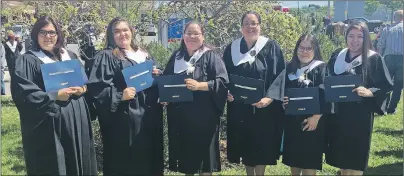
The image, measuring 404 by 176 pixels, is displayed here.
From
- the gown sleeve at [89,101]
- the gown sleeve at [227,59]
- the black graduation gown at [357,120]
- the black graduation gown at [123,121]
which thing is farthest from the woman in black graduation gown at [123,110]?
the black graduation gown at [357,120]

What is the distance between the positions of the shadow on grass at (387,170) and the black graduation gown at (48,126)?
151 inches

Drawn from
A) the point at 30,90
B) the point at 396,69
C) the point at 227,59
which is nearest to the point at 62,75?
the point at 30,90

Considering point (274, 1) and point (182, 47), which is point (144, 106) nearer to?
point (182, 47)

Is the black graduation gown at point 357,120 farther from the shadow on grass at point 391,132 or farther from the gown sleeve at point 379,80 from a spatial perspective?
the shadow on grass at point 391,132

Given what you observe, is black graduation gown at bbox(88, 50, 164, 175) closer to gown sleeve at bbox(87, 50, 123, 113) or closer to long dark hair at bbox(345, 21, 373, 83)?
gown sleeve at bbox(87, 50, 123, 113)

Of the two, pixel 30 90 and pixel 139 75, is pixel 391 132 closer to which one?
pixel 139 75

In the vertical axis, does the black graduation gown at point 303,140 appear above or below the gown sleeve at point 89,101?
below

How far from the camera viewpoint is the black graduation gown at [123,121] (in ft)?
14.1

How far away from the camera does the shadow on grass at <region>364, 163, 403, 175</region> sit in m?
6.04

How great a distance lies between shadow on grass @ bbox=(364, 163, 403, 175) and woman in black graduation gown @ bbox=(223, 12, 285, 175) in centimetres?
202

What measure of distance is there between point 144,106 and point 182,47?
2.35 feet

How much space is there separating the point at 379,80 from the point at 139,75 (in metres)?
2.39

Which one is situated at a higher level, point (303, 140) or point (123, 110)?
point (123, 110)

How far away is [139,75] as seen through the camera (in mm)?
4316
